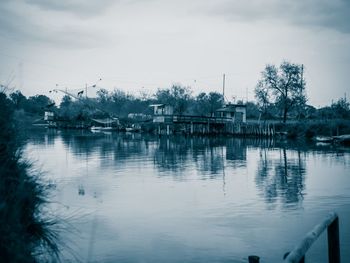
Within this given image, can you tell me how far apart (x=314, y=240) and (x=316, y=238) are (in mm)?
107

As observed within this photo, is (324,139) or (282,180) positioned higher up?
(324,139)

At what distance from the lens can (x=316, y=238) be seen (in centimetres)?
521

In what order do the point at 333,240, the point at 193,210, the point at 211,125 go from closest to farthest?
1. the point at 333,240
2. the point at 193,210
3. the point at 211,125

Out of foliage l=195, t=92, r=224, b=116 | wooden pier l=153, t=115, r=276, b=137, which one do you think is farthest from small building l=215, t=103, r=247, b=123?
foliage l=195, t=92, r=224, b=116

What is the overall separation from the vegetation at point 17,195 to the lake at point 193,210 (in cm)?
73

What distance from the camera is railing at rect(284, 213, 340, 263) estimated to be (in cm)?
433

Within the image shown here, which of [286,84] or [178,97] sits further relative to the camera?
[178,97]

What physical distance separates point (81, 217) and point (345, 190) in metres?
13.3

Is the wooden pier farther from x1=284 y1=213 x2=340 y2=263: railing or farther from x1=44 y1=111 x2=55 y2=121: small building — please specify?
x1=44 y1=111 x2=55 y2=121: small building

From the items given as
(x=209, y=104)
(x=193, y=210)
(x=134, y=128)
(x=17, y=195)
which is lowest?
(x=193, y=210)

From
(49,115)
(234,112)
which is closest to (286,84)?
(234,112)

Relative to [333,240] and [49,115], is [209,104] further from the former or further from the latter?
Answer: [333,240]

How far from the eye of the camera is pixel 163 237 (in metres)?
11.1

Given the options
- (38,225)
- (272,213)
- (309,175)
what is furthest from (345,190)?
(38,225)
